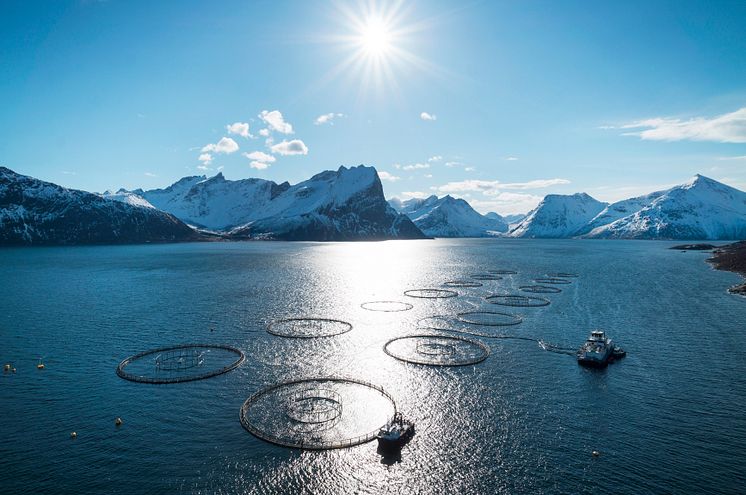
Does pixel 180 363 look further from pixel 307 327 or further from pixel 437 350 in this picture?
pixel 437 350

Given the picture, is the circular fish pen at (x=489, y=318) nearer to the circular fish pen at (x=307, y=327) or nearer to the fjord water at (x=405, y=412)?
the fjord water at (x=405, y=412)

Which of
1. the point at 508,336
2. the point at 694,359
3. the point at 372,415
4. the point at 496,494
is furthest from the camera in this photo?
the point at 508,336

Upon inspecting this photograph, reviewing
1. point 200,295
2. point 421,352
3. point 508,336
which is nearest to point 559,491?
point 421,352

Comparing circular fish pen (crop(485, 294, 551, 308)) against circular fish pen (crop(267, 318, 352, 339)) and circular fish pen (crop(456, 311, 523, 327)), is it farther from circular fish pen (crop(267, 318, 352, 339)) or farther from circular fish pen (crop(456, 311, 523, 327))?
circular fish pen (crop(267, 318, 352, 339))

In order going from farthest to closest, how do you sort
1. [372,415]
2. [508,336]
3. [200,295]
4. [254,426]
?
1. [200,295]
2. [508,336]
3. [372,415]
4. [254,426]

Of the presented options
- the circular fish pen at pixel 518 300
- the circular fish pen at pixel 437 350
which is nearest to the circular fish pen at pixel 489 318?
the circular fish pen at pixel 518 300

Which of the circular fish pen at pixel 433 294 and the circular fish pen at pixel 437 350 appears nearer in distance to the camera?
the circular fish pen at pixel 437 350

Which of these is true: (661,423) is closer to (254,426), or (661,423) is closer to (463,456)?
(463,456)
